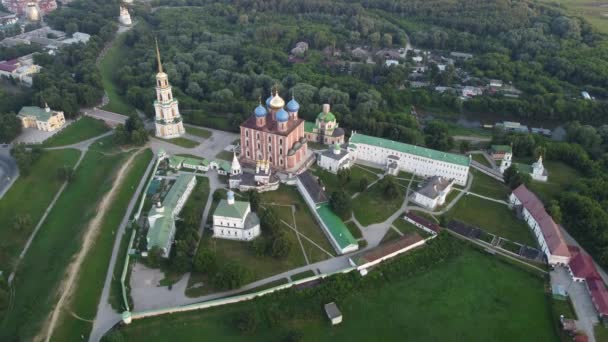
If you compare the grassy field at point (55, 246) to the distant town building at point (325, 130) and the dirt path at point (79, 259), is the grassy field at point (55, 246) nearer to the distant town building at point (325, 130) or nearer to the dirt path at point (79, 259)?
the dirt path at point (79, 259)

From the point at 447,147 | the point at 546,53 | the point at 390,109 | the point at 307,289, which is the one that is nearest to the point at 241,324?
the point at 307,289

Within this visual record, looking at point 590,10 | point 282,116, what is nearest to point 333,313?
point 282,116

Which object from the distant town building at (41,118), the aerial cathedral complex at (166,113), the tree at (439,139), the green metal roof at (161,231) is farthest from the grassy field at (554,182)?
the distant town building at (41,118)

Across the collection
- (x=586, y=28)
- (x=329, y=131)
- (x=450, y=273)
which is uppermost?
(x=586, y=28)

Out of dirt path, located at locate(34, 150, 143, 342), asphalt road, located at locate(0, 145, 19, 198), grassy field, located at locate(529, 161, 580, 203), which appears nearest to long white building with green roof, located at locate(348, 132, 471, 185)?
grassy field, located at locate(529, 161, 580, 203)

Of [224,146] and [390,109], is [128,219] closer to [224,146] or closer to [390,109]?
[224,146]
